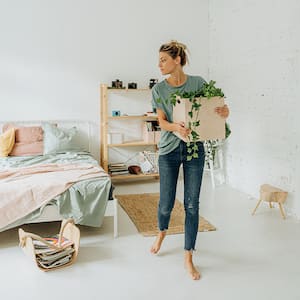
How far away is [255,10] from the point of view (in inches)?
179

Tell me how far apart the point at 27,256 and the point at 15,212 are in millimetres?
382

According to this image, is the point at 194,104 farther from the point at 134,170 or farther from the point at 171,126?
the point at 134,170

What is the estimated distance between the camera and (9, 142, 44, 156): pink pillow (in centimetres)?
471

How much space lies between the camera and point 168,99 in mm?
2826

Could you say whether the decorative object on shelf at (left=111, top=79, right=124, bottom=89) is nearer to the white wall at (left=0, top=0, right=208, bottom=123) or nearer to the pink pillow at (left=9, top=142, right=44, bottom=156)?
the white wall at (left=0, top=0, right=208, bottom=123)

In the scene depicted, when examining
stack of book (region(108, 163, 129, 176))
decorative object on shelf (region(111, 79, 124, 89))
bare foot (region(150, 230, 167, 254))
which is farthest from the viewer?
stack of book (region(108, 163, 129, 176))

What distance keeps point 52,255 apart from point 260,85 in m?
2.93

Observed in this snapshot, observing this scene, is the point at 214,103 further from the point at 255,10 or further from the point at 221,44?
the point at 221,44

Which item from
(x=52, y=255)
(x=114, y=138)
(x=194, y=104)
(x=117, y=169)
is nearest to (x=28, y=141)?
(x=114, y=138)

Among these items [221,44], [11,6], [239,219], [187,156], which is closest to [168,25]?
[221,44]

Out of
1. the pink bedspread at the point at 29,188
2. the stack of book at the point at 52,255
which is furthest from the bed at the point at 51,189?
the stack of book at the point at 52,255

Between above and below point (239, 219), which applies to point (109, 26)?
above


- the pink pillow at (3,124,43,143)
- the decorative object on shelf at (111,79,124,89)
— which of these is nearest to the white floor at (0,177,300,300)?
the pink pillow at (3,124,43,143)

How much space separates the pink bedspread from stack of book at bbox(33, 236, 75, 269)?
399mm
